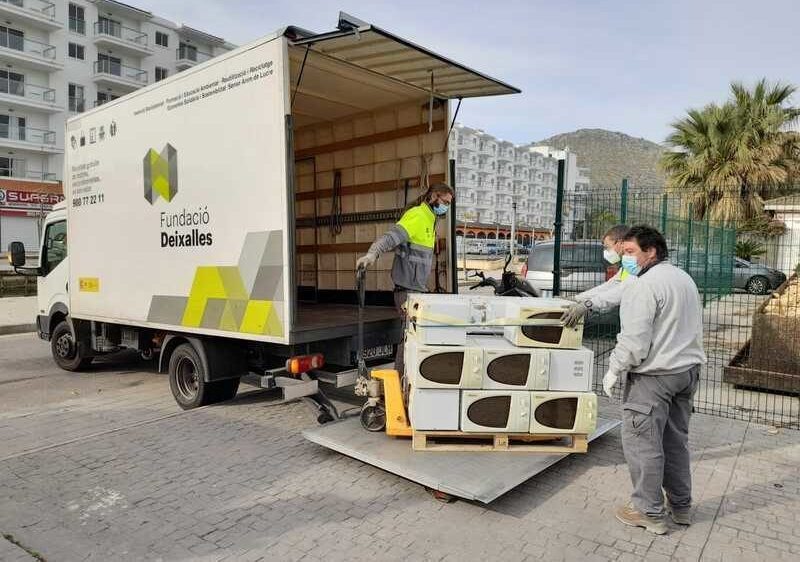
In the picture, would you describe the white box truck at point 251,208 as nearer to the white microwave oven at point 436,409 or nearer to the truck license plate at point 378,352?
the truck license plate at point 378,352

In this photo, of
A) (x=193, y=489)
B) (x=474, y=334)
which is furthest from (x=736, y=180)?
(x=193, y=489)

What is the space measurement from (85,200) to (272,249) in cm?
359

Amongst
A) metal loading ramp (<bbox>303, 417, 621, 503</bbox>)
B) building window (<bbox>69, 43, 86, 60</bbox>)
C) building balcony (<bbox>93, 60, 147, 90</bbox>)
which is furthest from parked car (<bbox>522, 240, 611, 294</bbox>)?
building window (<bbox>69, 43, 86, 60</bbox>)

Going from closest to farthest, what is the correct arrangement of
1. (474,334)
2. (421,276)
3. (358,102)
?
1. (474,334)
2. (421,276)
3. (358,102)

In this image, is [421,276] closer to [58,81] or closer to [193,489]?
[193,489]

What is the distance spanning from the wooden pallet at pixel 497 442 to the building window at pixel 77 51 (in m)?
48.9

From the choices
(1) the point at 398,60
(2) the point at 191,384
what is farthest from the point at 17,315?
(1) the point at 398,60

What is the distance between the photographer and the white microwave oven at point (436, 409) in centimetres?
413

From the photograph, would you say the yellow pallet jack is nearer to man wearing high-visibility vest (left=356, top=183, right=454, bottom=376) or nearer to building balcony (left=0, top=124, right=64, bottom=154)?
man wearing high-visibility vest (left=356, top=183, right=454, bottom=376)

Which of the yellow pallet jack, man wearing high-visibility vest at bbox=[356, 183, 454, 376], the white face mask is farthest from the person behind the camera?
the white face mask

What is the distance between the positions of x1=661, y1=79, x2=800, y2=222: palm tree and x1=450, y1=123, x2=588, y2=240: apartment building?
6313 cm

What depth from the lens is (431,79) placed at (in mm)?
5902

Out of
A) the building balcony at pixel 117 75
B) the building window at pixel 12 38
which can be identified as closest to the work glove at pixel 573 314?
the building window at pixel 12 38

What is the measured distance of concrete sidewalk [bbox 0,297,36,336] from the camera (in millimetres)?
12398
